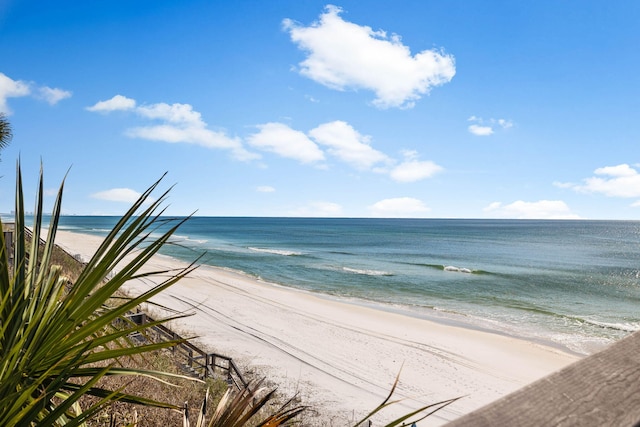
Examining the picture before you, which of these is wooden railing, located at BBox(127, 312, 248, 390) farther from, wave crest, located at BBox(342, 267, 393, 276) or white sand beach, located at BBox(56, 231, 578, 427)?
wave crest, located at BBox(342, 267, 393, 276)

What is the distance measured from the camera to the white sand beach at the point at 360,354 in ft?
42.6

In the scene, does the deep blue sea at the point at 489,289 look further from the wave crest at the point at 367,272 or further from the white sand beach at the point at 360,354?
the white sand beach at the point at 360,354

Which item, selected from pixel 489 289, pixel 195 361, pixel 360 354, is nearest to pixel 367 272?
pixel 489 289

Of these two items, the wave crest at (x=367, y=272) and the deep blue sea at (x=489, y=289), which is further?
the wave crest at (x=367, y=272)

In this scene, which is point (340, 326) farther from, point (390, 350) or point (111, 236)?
point (111, 236)

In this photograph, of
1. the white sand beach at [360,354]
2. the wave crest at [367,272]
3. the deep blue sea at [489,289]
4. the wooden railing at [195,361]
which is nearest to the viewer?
the wooden railing at [195,361]

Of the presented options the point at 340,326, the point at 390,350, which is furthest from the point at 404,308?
the point at 390,350

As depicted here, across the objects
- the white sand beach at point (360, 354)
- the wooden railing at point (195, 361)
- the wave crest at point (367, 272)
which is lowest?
the white sand beach at point (360, 354)

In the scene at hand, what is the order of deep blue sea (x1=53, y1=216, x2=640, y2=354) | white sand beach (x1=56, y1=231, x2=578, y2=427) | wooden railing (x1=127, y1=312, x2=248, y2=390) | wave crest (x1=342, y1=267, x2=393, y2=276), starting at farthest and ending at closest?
wave crest (x1=342, y1=267, x2=393, y2=276) → deep blue sea (x1=53, y1=216, x2=640, y2=354) → white sand beach (x1=56, y1=231, x2=578, y2=427) → wooden railing (x1=127, y1=312, x2=248, y2=390)

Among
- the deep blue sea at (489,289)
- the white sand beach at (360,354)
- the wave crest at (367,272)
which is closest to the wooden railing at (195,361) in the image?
the white sand beach at (360,354)

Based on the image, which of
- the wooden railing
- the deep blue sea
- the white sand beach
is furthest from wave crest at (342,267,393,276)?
the wooden railing

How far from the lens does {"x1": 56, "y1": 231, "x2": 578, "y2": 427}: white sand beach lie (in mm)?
12992

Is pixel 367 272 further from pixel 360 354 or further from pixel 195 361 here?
pixel 195 361

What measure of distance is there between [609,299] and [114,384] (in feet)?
119
